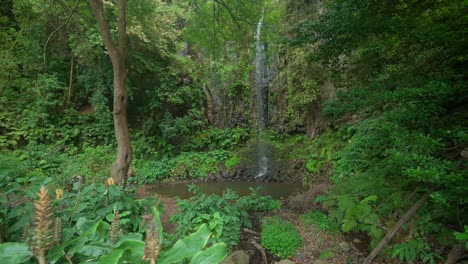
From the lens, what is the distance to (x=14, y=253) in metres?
0.71

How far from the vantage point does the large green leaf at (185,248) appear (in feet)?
2.48

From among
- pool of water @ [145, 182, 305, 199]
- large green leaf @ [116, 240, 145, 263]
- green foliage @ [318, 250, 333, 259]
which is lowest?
pool of water @ [145, 182, 305, 199]

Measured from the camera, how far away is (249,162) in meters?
10.6

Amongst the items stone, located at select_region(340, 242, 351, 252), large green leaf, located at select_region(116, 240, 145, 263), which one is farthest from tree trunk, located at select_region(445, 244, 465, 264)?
large green leaf, located at select_region(116, 240, 145, 263)

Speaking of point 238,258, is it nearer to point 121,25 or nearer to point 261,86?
point 121,25

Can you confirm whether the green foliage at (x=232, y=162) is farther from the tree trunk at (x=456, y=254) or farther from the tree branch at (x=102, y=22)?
the tree trunk at (x=456, y=254)

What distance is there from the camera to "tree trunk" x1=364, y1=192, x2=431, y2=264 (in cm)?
303

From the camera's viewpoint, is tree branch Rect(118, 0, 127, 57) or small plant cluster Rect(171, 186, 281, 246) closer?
small plant cluster Rect(171, 186, 281, 246)

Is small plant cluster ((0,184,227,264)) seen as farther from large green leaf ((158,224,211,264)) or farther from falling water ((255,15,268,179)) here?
falling water ((255,15,268,179))

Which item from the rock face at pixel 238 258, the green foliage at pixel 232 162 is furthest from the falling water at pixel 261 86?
the rock face at pixel 238 258

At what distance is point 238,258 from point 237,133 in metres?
8.40

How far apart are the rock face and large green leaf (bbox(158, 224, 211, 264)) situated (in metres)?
3.02

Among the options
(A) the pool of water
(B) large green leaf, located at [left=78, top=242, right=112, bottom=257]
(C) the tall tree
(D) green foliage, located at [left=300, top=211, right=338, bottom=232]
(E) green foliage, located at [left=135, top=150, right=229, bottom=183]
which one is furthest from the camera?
(E) green foliage, located at [left=135, top=150, right=229, bottom=183]

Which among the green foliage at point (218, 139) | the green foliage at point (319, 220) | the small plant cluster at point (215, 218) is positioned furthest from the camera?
the green foliage at point (218, 139)
